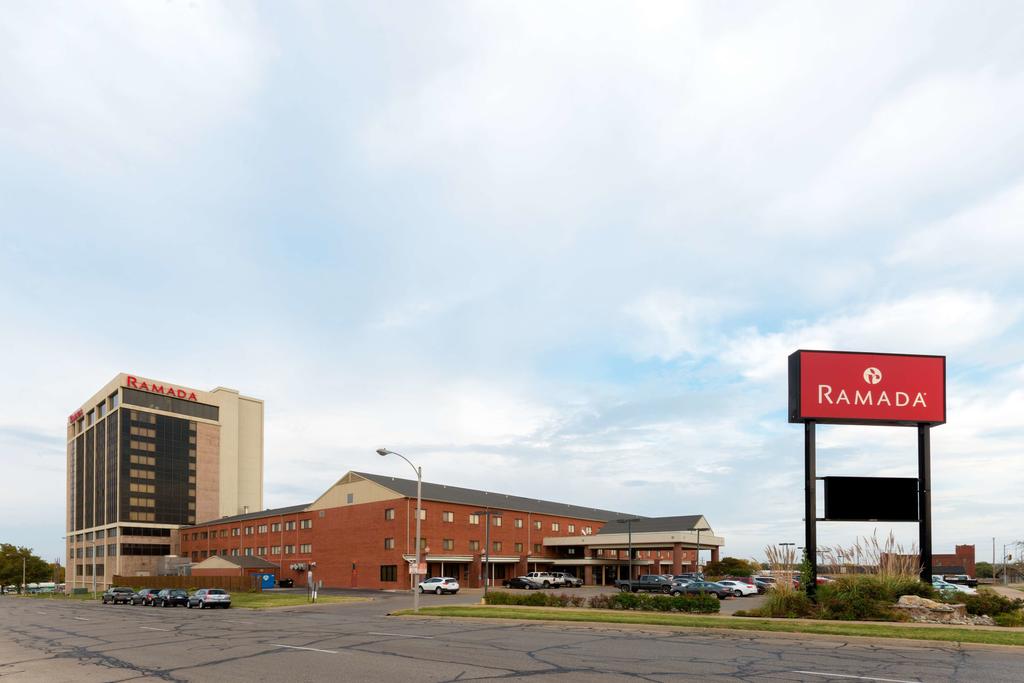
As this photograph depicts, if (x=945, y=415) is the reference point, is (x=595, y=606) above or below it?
below

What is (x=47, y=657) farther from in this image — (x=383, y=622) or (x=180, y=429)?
(x=180, y=429)

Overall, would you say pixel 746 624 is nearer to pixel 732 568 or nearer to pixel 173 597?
pixel 173 597

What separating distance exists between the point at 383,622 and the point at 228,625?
265 inches

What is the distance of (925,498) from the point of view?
29.9 metres

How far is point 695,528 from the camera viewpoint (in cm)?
7931

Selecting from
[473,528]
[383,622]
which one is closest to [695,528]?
[473,528]

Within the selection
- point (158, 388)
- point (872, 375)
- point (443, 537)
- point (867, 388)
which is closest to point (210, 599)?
point (443, 537)

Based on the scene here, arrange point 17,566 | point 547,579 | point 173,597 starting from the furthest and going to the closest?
point 17,566
point 547,579
point 173,597

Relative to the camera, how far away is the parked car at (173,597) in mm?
58000

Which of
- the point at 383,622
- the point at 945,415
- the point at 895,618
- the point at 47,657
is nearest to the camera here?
the point at 47,657

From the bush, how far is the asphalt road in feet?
25.2

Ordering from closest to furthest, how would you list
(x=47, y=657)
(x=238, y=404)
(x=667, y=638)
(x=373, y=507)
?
(x=47, y=657)
(x=667, y=638)
(x=373, y=507)
(x=238, y=404)

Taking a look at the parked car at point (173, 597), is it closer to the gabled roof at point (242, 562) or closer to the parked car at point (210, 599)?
the parked car at point (210, 599)

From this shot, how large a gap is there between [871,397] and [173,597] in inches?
2037
